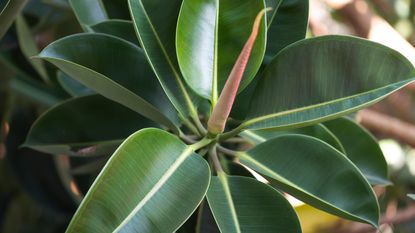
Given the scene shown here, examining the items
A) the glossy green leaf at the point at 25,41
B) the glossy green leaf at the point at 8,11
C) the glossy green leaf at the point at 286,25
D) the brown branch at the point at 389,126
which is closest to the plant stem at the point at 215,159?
the glossy green leaf at the point at 286,25

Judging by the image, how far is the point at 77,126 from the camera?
0.68 metres

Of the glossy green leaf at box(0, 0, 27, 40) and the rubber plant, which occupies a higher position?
the glossy green leaf at box(0, 0, 27, 40)

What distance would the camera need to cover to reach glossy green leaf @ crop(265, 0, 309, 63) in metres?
0.63

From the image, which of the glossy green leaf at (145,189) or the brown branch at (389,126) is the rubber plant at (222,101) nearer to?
the glossy green leaf at (145,189)

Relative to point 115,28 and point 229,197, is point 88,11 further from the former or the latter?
point 229,197

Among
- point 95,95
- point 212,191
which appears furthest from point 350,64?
point 95,95

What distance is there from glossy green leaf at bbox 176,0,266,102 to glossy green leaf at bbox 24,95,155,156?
11 centimetres

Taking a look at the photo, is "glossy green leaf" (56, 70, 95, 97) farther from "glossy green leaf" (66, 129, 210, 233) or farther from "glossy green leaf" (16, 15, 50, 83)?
"glossy green leaf" (66, 129, 210, 233)

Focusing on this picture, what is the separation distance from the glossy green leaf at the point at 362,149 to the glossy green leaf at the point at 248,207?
0.63ft

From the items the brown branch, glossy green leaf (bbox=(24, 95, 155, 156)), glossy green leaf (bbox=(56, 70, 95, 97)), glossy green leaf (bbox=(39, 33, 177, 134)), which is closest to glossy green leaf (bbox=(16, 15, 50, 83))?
glossy green leaf (bbox=(56, 70, 95, 97))

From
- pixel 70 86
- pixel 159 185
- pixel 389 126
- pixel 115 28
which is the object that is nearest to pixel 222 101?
pixel 159 185

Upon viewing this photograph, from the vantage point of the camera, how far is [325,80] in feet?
1.82

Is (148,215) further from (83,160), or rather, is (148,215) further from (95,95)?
(83,160)

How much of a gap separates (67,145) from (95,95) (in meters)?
0.06
